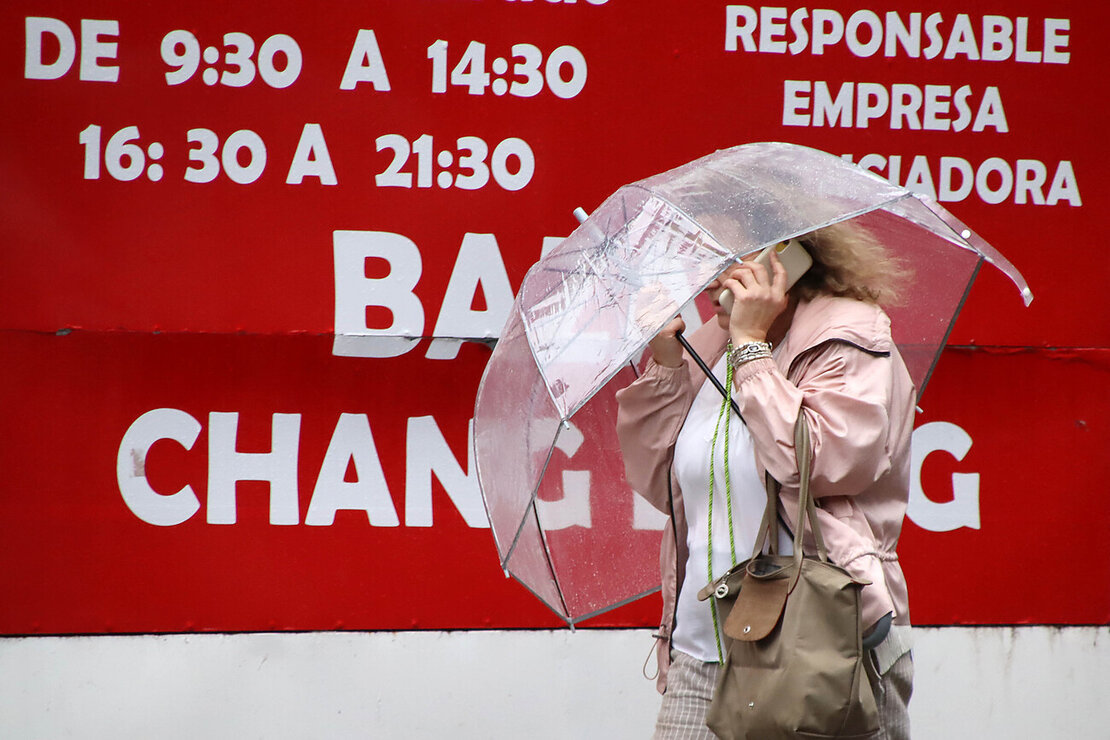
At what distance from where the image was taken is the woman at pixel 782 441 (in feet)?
7.42

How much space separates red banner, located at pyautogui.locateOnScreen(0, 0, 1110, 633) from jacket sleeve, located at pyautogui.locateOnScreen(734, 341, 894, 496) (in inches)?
66.7

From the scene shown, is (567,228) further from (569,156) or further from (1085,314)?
(1085,314)

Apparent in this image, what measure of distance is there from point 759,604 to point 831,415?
35 cm

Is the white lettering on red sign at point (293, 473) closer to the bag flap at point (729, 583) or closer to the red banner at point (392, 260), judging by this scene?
the red banner at point (392, 260)

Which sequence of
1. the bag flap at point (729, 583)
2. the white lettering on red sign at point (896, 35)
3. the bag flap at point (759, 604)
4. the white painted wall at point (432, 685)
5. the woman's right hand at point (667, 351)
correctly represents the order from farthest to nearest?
the white lettering on red sign at point (896, 35) < the white painted wall at point (432, 685) < the woman's right hand at point (667, 351) < the bag flap at point (729, 583) < the bag flap at point (759, 604)

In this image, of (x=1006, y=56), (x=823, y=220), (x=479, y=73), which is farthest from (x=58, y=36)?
(x=1006, y=56)

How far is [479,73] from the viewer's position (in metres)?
3.89

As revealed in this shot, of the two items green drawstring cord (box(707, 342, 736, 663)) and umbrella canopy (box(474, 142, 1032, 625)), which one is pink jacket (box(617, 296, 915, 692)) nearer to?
green drawstring cord (box(707, 342, 736, 663))

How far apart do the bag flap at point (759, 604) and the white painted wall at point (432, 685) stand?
1.74 metres

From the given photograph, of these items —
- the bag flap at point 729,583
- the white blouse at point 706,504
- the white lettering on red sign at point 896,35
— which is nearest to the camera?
the bag flap at point 729,583

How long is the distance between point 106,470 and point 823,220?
2.43m

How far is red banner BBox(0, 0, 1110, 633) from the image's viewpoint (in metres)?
3.77

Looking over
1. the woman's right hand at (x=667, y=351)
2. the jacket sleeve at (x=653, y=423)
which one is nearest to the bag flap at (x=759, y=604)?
the jacket sleeve at (x=653, y=423)

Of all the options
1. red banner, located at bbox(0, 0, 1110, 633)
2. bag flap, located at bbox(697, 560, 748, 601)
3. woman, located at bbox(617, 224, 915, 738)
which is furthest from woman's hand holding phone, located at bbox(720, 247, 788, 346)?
red banner, located at bbox(0, 0, 1110, 633)
